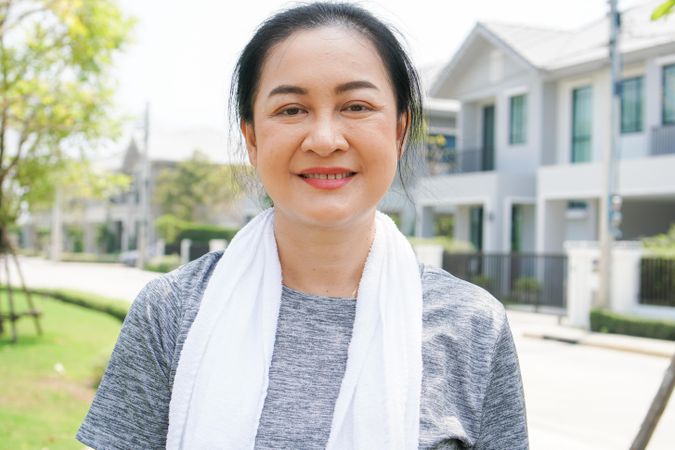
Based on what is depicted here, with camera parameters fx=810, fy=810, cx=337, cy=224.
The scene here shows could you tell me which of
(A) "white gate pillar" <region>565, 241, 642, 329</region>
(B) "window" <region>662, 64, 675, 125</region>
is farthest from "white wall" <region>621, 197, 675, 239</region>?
(A) "white gate pillar" <region>565, 241, 642, 329</region>

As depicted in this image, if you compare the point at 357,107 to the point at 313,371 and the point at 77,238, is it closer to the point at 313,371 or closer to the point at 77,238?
the point at 313,371

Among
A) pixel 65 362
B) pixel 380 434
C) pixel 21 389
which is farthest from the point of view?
pixel 65 362

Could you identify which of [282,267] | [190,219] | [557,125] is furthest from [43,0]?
[190,219]

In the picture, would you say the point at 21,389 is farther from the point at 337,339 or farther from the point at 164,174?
the point at 164,174

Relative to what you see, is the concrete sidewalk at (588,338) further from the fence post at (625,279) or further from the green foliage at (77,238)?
the green foliage at (77,238)

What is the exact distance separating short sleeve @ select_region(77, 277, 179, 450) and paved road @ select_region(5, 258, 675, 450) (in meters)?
5.49

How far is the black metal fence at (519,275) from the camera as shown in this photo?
20.4 metres

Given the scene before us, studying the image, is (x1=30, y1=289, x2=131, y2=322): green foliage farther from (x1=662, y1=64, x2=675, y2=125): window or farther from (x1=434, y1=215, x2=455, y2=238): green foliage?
(x1=434, y1=215, x2=455, y2=238): green foliage

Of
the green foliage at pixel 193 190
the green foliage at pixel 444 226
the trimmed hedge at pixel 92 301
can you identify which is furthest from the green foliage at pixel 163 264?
the trimmed hedge at pixel 92 301

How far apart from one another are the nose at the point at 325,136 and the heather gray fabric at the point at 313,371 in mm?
358

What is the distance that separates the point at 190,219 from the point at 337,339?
1769 inches

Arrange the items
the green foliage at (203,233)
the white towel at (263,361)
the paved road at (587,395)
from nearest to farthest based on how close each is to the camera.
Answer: the white towel at (263,361)
the paved road at (587,395)
the green foliage at (203,233)

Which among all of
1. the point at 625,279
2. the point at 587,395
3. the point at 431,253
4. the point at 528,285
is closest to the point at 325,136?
the point at 587,395

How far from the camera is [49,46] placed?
1225cm
